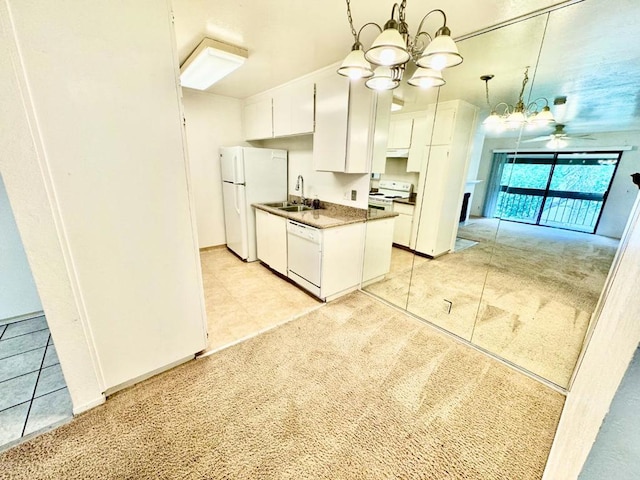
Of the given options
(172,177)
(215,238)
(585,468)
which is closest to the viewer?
(585,468)

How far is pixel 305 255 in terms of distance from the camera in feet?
9.06

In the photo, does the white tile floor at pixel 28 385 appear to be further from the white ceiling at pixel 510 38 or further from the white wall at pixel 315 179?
the white wall at pixel 315 179

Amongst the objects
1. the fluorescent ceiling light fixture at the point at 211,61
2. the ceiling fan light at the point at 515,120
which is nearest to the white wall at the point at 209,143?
the fluorescent ceiling light fixture at the point at 211,61

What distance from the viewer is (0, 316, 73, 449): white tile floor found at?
138 cm

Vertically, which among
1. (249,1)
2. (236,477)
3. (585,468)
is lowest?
(236,477)

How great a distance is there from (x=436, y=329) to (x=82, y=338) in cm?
266

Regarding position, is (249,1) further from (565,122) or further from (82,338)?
(565,122)

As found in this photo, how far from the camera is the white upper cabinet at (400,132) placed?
2.75 meters

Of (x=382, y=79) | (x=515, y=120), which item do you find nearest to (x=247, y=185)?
(x=382, y=79)

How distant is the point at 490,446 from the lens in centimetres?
134

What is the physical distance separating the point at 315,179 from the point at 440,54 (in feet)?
7.45

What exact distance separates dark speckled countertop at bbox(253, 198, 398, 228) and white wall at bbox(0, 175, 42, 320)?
2.28 metres

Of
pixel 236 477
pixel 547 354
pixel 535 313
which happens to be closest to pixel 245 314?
pixel 236 477

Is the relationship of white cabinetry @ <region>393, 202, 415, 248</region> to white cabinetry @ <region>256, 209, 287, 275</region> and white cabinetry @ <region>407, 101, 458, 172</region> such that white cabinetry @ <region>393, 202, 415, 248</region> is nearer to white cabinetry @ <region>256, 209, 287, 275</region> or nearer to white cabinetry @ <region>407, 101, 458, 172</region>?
white cabinetry @ <region>407, 101, 458, 172</region>
